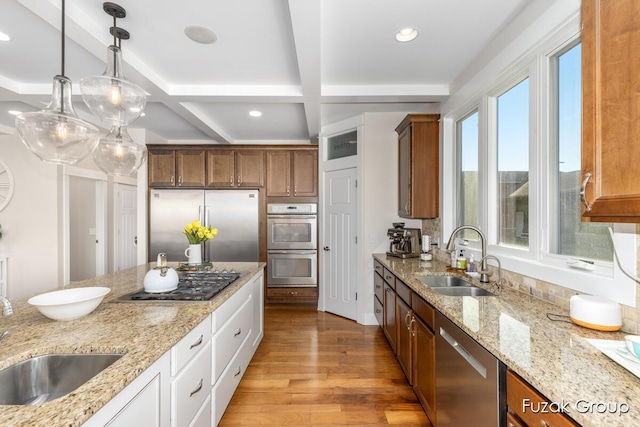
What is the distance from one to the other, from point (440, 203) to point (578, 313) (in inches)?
77.2

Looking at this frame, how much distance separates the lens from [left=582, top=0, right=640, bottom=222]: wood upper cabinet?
2.76ft

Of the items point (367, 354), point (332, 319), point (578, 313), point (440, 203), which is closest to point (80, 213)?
point (332, 319)

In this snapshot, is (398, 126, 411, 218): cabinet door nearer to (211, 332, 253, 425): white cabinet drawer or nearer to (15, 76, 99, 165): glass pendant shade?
(211, 332, 253, 425): white cabinet drawer

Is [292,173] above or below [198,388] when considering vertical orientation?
above

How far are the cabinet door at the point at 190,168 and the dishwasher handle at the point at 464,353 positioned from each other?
13.1ft

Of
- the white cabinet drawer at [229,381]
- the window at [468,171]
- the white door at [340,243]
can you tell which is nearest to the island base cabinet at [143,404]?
the white cabinet drawer at [229,381]

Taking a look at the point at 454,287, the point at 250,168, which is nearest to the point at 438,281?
the point at 454,287

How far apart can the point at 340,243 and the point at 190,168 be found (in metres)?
2.58

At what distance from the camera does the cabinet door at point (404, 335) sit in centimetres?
213

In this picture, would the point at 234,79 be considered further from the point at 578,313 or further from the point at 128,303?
the point at 578,313

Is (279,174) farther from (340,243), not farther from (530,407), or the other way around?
(530,407)

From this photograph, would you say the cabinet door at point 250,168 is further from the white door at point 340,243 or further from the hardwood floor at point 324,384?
the hardwood floor at point 324,384

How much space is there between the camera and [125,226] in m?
5.63

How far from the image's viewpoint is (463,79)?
260 cm
